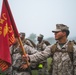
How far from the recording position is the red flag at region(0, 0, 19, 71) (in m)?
6.58

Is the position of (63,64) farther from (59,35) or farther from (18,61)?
(18,61)

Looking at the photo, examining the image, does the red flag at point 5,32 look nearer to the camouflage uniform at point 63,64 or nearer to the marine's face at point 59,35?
the camouflage uniform at point 63,64

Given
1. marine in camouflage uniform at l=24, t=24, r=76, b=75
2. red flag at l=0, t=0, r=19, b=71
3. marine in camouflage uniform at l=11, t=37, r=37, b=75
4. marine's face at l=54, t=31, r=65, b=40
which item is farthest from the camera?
marine in camouflage uniform at l=11, t=37, r=37, b=75

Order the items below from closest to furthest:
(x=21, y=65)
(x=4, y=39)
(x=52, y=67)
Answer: (x=4, y=39), (x=52, y=67), (x=21, y=65)

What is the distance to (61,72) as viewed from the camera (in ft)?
23.0

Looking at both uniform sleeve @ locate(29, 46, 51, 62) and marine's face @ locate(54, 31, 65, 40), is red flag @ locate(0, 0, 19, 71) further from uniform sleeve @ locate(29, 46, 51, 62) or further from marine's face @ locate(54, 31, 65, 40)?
marine's face @ locate(54, 31, 65, 40)

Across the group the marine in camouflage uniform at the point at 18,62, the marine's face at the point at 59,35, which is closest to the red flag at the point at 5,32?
the marine's face at the point at 59,35

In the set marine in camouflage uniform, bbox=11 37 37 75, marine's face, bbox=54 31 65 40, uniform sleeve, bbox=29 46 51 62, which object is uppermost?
marine's face, bbox=54 31 65 40

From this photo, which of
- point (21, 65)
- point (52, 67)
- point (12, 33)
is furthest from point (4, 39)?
point (21, 65)

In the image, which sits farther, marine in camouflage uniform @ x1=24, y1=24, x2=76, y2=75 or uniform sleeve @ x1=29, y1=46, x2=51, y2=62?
uniform sleeve @ x1=29, y1=46, x2=51, y2=62

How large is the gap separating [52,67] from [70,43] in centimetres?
69

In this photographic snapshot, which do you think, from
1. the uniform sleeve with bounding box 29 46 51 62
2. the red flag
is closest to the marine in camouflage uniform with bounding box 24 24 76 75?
the uniform sleeve with bounding box 29 46 51 62

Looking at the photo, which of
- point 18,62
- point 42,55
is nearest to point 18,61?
point 18,62

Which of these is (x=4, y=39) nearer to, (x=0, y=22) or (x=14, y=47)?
(x=0, y=22)
